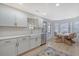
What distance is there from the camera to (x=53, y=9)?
2.41 m

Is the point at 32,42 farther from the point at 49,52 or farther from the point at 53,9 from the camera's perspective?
the point at 53,9

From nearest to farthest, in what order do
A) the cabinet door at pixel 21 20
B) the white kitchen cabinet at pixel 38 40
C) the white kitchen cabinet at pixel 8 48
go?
the white kitchen cabinet at pixel 8 48 < the cabinet door at pixel 21 20 < the white kitchen cabinet at pixel 38 40

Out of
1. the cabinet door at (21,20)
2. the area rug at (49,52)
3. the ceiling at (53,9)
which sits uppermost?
the ceiling at (53,9)

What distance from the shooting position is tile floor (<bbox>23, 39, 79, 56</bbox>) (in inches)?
93.1

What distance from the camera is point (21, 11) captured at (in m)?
2.35

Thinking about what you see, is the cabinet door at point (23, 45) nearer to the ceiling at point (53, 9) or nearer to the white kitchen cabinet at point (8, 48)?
the white kitchen cabinet at point (8, 48)

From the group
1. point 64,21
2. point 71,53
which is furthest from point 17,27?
point 71,53

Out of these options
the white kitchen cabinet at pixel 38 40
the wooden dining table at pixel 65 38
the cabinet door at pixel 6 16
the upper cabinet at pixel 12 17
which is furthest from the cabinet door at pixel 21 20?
the wooden dining table at pixel 65 38

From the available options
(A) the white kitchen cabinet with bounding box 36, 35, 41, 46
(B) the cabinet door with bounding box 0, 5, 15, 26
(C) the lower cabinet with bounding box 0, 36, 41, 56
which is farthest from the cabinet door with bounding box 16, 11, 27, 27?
(A) the white kitchen cabinet with bounding box 36, 35, 41, 46

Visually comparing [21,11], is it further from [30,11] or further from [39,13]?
[39,13]

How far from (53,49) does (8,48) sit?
3.11 feet

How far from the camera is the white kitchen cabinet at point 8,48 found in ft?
7.36

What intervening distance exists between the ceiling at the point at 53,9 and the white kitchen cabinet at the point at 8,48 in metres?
0.75

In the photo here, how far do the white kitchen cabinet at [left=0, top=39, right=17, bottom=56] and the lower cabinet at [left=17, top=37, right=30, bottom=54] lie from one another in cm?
10
